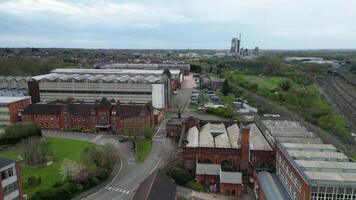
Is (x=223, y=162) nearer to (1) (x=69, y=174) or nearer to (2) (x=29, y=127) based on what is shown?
(1) (x=69, y=174)

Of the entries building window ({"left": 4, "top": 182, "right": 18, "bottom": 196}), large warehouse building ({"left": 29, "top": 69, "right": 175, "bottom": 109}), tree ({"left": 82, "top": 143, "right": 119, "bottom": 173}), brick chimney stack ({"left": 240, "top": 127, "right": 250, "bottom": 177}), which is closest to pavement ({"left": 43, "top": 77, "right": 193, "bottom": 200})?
tree ({"left": 82, "top": 143, "right": 119, "bottom": 173})

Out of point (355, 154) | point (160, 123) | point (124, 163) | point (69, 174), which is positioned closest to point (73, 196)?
point (69, 174)

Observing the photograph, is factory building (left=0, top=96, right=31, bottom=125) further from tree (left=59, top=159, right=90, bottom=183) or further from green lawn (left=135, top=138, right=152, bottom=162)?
tree (left=59, top=159, right=90, bottom=183)

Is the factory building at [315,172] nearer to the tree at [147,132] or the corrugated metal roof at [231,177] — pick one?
the corrugated metal roof at [231,177]

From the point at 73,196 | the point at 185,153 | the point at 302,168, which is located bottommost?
the point at 73,196

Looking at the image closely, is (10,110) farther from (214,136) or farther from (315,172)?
(315,172)

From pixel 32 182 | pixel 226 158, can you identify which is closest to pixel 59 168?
pixel 32 182
